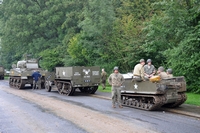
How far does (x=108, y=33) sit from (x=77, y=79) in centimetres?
1043

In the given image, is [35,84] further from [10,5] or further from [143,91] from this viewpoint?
[10,5]

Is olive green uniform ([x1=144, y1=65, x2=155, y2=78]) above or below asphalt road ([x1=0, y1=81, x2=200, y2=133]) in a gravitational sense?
above

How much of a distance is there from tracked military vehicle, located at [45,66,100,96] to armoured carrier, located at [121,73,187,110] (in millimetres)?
5513

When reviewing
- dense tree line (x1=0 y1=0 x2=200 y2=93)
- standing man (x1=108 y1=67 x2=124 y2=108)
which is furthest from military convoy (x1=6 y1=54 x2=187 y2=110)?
dense tree line (x1=0 y1=0 x2=200 y2=93)

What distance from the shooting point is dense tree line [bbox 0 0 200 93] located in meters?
14.0

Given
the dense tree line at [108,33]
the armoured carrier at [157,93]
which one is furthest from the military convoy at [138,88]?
the dense tree line at [108,33]

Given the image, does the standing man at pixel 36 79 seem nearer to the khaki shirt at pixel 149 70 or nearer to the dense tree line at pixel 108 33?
the dense tree line at pixel 108 33

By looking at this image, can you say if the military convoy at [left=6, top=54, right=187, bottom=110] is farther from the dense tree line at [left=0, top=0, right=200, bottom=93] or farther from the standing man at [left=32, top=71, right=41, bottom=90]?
the standing man at [left=32, top=71, right=41, bottom=90]

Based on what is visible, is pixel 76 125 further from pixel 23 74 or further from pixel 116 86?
pixel 23 74

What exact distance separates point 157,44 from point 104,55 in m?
10.4

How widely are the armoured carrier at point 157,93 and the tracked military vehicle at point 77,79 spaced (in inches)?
217

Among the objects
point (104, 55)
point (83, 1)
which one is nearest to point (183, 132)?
point (104, 55)

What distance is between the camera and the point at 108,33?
26.8m

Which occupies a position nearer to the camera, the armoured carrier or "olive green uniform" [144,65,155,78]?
the armoured carrier
